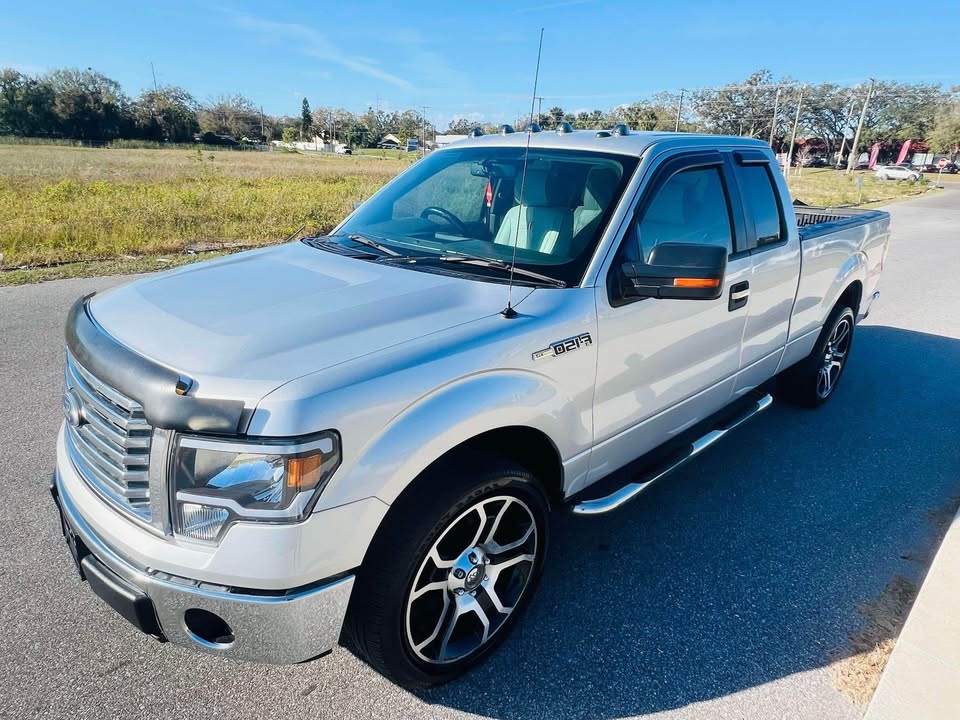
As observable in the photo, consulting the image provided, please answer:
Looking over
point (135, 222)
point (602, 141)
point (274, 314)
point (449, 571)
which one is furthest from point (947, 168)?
point (274, 314)

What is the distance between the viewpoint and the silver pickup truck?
178cm

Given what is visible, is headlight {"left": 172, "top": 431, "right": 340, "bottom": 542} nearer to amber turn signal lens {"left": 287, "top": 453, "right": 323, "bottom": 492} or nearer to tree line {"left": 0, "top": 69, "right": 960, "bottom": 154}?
amber turn signal lens {"left": 287, "top": 453, "right": 323, "bottom": 492}

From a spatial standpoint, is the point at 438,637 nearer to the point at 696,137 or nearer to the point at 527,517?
the point at 527,517

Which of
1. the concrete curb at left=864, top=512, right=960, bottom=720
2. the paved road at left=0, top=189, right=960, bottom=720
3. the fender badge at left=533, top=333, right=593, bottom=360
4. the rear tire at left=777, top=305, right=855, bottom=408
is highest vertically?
the fender badge at left=533, top=333, right=593, bottom=360

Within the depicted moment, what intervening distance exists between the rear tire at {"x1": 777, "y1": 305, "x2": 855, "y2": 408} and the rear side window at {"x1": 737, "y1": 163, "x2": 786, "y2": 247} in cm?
132

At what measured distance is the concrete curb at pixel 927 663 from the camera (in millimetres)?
2197

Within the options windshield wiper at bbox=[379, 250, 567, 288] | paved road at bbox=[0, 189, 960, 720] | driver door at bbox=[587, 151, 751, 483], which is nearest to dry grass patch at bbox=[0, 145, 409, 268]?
windshield wiper at bbox=[379, 250, 567, 288]

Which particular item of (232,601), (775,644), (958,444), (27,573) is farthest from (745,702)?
(958,444)

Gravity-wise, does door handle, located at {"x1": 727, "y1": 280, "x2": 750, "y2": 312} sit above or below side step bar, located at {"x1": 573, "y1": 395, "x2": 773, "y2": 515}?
above

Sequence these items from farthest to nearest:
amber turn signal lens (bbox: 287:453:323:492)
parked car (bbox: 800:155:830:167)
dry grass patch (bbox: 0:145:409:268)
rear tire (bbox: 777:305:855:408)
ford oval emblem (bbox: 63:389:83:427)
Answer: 1. parked car (bbox: 800:155:830:167)
2. dry grass patch (bbox: 0:145:409:268)
3. rear tire (bbox: 777:305:855:408)
4. ford oval emblem (bbox: 63:389:83:427)
5. amber turn signal lens (bbox: 287:453:323:492)

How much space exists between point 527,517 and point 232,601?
111 centimetres

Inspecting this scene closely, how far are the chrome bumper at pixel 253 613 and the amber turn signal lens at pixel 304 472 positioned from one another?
32 centimetres

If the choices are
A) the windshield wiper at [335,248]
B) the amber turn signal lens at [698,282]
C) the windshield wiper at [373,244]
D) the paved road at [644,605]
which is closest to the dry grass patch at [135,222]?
the windshield wiper at [335,248]

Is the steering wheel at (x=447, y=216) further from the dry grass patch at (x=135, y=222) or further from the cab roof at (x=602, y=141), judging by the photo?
the dry grass patch at (x=135, y=222)
